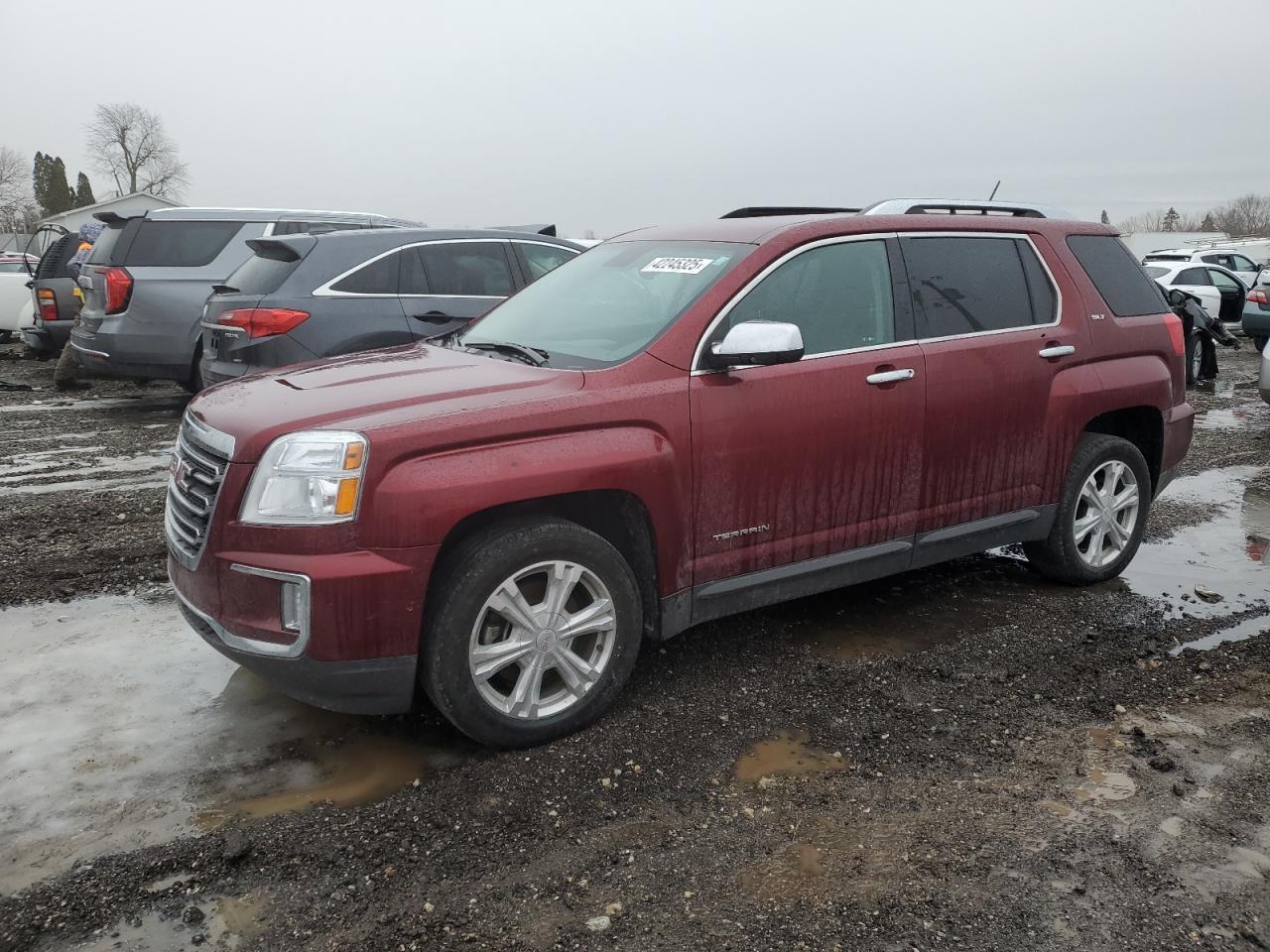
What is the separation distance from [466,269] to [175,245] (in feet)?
11.6

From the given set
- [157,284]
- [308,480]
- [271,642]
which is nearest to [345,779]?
[271,642]

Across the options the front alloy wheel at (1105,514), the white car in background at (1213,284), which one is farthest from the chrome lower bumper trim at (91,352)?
the white car in background at (1213,284)

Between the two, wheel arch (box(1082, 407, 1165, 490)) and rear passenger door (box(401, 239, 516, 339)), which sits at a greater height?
rear passenger door (box(401, 239, 516, 339))

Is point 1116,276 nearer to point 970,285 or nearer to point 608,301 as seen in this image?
point 970,285

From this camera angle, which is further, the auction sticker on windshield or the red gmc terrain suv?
the auction sticker on windshield

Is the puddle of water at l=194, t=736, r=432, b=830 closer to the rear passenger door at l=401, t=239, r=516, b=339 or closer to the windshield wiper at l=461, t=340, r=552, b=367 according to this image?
the windshield wiper at l=461, t=340, r=552, b=367

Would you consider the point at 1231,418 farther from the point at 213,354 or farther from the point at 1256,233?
the point at 1256,233

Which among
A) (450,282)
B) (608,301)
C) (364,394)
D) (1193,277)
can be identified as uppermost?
(608,301)

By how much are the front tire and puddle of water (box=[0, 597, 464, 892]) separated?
291 millimetres

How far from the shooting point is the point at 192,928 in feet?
8.63

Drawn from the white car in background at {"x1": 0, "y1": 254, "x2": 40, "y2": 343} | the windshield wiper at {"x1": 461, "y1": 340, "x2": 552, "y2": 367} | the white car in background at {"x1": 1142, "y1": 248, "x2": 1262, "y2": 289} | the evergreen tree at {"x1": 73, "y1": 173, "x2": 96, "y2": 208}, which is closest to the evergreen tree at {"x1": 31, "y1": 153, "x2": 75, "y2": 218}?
the evergreen tree at {"x1": 73, "y1": 173, "x2": 96, "y2": 208}

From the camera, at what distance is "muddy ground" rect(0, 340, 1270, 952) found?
2670 millimetres

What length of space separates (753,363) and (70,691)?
2.88 m

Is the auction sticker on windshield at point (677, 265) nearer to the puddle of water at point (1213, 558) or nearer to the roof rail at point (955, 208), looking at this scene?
the roof rail at point (955, 208)
